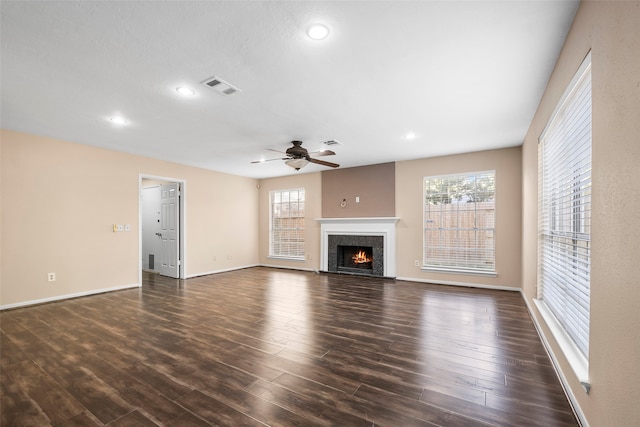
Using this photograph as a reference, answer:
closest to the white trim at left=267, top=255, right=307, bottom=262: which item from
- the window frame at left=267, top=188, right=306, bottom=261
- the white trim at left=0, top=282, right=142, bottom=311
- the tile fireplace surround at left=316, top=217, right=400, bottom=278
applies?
the window frame at left=267, top=188, right=306, bottom=261

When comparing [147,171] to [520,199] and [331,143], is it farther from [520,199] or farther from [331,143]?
[520,199]

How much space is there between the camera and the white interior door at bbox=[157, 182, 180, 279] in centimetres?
635

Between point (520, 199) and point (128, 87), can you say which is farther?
point (520, 199)

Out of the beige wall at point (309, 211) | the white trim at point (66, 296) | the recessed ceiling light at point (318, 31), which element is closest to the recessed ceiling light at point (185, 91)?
the recessed ceiling light at point (318, 31)

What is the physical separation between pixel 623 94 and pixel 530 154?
3.10 metres

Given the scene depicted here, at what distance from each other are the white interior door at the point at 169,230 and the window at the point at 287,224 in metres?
2.53

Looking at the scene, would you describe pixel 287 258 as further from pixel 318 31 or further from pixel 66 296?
pixel 318 31

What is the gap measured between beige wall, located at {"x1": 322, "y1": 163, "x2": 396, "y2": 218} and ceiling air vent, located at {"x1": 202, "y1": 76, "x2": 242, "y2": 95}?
4199 mm

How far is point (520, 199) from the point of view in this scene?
16.3 ft

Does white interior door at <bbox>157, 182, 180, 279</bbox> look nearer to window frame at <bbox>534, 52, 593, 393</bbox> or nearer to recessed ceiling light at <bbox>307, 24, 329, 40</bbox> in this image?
recessed ceiling light at <bbox>307, 24, 329, 40</bbox>

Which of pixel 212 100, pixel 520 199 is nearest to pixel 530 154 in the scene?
pixel 520 199

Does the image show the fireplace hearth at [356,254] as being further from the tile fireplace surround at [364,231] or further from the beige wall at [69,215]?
the beige wall at [69,215]

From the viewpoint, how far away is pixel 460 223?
218 inches

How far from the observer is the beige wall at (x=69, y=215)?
13.3 ft
